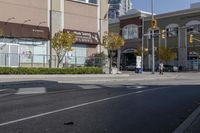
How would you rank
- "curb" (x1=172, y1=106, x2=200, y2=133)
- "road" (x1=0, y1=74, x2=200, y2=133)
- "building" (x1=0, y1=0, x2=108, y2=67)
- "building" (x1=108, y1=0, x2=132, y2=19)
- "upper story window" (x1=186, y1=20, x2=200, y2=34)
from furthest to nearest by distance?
"building" (x1=108, y1=0, x2=132, y2=19)
"upper story window" (x1=186, y1=20, x2=200, y2=34)
"building" (x1=0, y1=0, x2=108, y2=67)
"road" (x1=0, y1=74, x2=200, y2=133)
"curb" (x1=172, y1=106, x2=200, y2=133)

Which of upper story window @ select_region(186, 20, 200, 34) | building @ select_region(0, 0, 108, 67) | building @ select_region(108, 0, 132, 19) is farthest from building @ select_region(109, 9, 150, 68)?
building @ select_region(0, 0, 108, 67)

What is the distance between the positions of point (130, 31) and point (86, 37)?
49.2 meters

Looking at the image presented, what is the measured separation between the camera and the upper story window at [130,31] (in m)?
99.8

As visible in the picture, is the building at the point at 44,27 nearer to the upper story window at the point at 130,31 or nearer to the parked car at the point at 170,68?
the parked car at the point at 170,68

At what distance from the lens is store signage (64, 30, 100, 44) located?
168 feet

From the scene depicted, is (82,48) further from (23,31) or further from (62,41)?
(23,31)

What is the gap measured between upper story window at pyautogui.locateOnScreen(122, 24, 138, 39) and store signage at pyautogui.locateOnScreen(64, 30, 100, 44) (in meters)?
46.3

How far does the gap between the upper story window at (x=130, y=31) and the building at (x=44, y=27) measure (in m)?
43.7

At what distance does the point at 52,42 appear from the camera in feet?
153

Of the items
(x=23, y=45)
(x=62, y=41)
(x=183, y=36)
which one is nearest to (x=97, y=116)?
(x=62, y=41)

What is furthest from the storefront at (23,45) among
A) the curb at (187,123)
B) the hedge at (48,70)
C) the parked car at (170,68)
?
the parked car at (170,68)

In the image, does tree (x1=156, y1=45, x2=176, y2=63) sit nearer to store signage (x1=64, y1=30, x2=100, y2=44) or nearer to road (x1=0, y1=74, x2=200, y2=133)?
store signage (x1=64, y1=30, x2=100, y2=44)

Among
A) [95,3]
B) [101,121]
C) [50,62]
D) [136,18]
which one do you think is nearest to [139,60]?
[95,3]

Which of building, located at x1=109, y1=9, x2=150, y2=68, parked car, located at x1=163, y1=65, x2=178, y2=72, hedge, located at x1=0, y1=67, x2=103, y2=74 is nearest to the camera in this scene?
hedge, located at x1=0, y1=67, x2=103, y2=74
